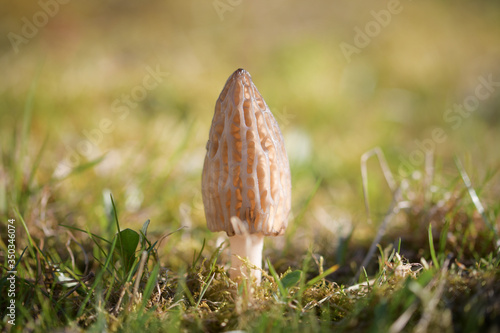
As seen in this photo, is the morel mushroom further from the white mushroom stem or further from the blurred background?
the blurred background

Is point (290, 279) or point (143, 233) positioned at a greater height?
point (143, 233)

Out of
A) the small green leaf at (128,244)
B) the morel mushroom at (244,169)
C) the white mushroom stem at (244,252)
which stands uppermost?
the morel mushroom at (244,169)

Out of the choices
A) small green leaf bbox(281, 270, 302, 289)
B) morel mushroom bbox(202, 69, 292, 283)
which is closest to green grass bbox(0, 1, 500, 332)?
small green leaf bbox(281, 270, 302, 289)

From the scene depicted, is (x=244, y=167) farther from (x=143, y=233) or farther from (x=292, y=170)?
(x=292, y=170)

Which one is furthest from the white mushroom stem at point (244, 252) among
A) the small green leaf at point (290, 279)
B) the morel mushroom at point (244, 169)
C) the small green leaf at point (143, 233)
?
the small green leaf at point (143, 233)

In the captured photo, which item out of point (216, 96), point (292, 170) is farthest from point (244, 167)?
point (216, 96)

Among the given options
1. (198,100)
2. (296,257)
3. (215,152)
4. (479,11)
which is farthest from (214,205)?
(479,11)

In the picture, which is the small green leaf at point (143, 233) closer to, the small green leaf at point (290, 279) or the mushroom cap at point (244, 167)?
the mushroom cap at point (244, 167)
